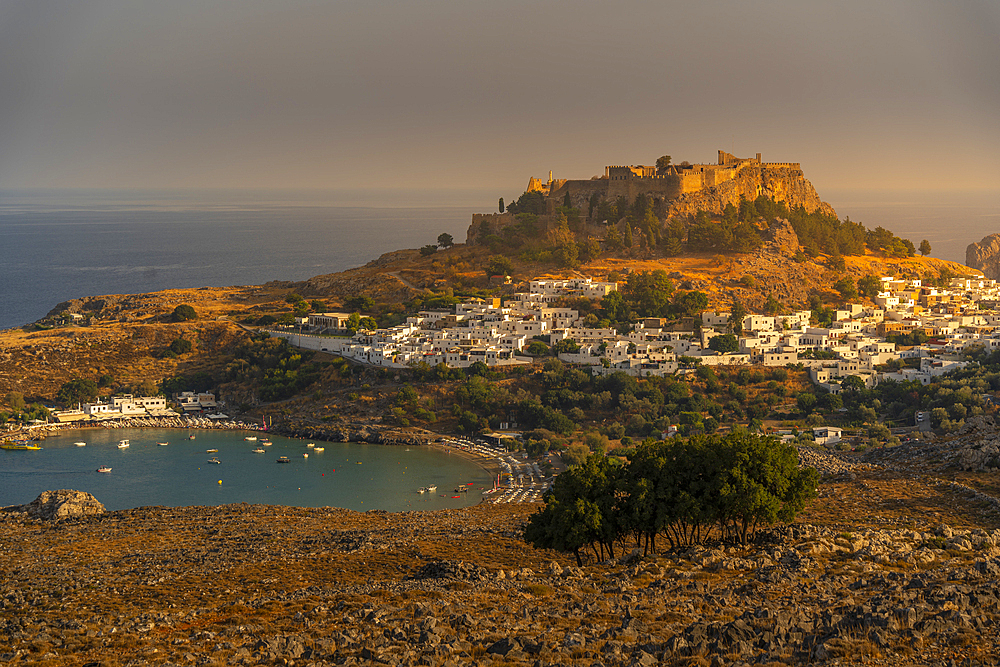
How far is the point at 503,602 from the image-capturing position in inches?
327

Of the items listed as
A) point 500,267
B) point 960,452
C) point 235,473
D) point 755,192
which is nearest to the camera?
point 960,452

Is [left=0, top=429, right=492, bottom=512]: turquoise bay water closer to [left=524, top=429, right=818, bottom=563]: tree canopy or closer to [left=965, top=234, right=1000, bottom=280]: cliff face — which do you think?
[left=524, top=429, right=818, bottom=563]: tree canopy

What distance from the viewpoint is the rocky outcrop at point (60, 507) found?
16188 mm

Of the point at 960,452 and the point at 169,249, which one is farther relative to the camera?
the point at 169,249

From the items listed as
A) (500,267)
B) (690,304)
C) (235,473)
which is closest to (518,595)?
(235,473)

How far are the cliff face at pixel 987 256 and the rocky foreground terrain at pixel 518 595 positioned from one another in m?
40.7

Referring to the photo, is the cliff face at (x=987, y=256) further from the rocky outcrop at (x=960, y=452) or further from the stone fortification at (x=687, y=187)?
the rocky outcrop at (x=960, y=452)

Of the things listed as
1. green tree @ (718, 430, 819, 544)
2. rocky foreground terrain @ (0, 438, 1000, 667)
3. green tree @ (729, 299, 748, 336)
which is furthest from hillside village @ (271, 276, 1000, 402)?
green tree @ (718, 430, 819, 544)

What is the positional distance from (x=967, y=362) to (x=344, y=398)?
1841 cm

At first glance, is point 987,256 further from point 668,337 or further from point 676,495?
point 676,495

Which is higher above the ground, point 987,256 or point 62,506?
point 987,256

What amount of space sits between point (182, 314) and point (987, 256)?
39330 mm

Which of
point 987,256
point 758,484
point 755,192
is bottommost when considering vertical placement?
point 758,484

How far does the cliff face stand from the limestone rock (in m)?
45.9
